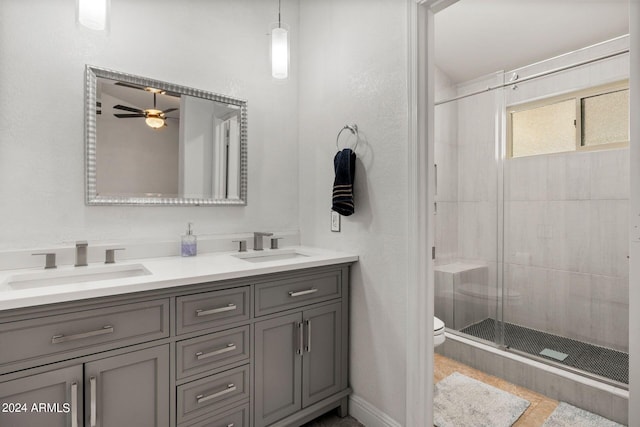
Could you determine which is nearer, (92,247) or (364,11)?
(92,247)

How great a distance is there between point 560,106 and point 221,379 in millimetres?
3206

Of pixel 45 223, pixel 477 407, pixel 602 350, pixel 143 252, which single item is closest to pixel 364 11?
pixel 143 252

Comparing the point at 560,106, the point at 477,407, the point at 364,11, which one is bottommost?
the point at 477,407

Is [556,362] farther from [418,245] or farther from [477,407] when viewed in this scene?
[418,245]

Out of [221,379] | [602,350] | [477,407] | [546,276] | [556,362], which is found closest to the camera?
[221,379]

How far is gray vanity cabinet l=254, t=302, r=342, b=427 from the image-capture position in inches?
60.9

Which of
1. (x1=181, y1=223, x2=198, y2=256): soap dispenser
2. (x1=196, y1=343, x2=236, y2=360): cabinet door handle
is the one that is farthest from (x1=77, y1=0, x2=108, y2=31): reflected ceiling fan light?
(x1=196, y1=343, x2=236, y2=360): cabinet door handle

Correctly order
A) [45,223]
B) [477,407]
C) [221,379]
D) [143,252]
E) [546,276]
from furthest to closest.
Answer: [546,276], [477,407], [143,252], [45,223], [221,379]

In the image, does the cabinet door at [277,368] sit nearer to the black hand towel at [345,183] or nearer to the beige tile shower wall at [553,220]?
the black hand towel at [345,183]

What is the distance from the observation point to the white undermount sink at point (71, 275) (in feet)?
4.50

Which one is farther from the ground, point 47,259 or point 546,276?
point 47,259

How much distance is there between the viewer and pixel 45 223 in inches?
60.9

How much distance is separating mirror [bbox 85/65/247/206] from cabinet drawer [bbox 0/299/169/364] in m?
0.72

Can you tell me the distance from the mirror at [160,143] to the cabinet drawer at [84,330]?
2.37ft
